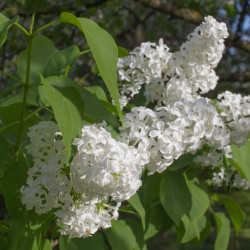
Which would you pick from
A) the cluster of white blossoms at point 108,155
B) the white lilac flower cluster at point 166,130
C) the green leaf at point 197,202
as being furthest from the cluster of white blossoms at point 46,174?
the green leaf at point 197,202

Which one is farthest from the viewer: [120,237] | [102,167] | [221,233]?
[221,233]

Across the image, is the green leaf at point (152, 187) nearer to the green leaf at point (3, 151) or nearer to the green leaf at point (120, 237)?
the green leaf at point (120, 237)

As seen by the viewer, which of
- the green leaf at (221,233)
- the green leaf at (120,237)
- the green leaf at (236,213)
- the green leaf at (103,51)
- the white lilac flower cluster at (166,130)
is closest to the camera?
the green leaf at (103,51)

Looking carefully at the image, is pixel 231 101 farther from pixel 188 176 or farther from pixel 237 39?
pixel 237 39

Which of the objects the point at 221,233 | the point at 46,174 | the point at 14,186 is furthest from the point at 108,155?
the point at 221,233

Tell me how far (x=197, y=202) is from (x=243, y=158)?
0.21 meters

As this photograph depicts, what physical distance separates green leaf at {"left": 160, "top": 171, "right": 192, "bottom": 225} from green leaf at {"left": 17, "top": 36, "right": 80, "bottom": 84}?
0.44 metres

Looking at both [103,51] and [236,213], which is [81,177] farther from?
[236,213]

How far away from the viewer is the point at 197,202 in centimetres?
128

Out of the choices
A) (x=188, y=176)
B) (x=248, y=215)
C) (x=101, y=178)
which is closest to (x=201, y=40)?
(x=188, y=176)

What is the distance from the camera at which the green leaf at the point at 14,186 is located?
0.81 metres

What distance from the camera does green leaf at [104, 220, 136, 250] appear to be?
108 cm

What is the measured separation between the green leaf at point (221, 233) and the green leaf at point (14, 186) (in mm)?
838

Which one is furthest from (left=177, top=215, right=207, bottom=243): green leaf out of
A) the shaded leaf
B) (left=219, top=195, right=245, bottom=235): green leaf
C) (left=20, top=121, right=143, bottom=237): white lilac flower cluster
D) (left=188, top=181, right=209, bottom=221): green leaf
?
the shaded leaf
